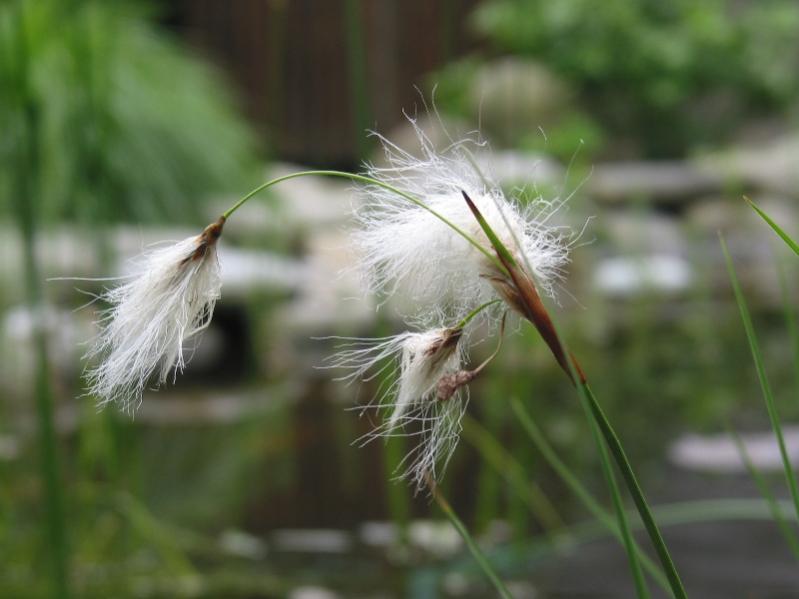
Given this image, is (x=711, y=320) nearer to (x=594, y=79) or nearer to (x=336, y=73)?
(x=594, y=79)

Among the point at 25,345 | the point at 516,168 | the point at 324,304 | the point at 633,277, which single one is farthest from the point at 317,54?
the point at 516,168

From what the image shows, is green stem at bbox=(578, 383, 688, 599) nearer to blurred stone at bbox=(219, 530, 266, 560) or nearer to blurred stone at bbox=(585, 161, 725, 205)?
blurred stone at bbox=(219, 530, 266, 560)

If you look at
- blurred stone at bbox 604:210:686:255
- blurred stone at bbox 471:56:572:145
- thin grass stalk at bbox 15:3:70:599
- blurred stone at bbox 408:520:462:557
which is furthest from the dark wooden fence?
thin grass stalk at bbox 15:3:70:599

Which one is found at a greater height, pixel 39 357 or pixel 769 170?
pixel 769 170

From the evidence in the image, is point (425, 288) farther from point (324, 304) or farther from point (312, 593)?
point (324, 304)

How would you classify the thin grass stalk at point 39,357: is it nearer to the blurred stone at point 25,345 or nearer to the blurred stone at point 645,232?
the blurred stone at point 25,345

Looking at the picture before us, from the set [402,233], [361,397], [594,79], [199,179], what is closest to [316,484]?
[361,397]
